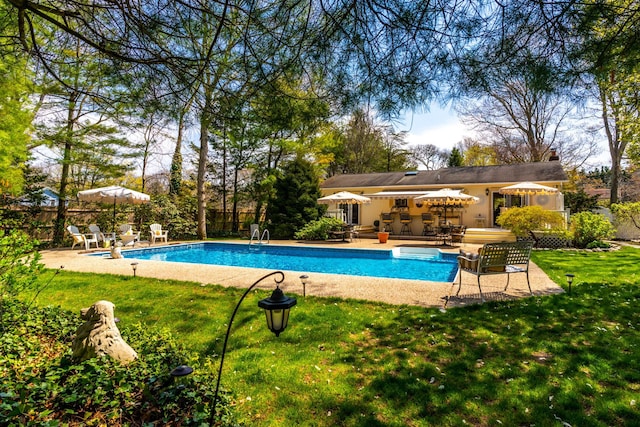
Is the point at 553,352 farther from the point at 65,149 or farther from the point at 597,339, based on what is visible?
the point at 65,149

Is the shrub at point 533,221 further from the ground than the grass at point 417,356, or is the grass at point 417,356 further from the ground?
the shrub at point 533,221

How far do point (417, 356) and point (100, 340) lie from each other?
3718 mm

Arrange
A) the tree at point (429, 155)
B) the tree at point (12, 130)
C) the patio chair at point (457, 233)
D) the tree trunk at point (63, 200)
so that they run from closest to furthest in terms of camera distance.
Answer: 1. the tree at point (12, 130)
2. the tree trunk at point (63, 200)
3. the patio chair at point (457, 233)
4. the tree at point (429, 155)

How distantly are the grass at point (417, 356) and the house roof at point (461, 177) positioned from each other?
1564cm

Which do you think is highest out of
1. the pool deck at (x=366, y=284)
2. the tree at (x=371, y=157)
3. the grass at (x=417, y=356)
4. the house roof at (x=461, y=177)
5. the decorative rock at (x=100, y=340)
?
the tree at (x=371, y=157)

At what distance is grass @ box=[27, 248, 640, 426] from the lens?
315 cm

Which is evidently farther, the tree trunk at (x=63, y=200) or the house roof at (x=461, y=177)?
the house roof at (x=461, y=177)

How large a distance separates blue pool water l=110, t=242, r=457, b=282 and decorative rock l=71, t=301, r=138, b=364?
8.80m

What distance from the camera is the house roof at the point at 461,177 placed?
21.2 m

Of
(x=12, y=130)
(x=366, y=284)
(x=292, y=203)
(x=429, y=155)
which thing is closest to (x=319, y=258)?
(x=292, y=203)

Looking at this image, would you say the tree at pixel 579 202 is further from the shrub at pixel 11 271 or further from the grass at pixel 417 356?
the shrub at pixel 11 271

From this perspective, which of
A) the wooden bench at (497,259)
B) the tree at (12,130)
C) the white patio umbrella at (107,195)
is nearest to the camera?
the wooden bench at (497,259)

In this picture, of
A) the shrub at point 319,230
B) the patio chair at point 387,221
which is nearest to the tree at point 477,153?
the patio chair at point 387,221

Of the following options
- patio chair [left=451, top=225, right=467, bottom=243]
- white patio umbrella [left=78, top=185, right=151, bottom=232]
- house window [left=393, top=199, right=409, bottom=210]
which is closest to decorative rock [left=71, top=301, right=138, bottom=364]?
white patio umbrella [left=78, top=185, right=151, bottom=232]
